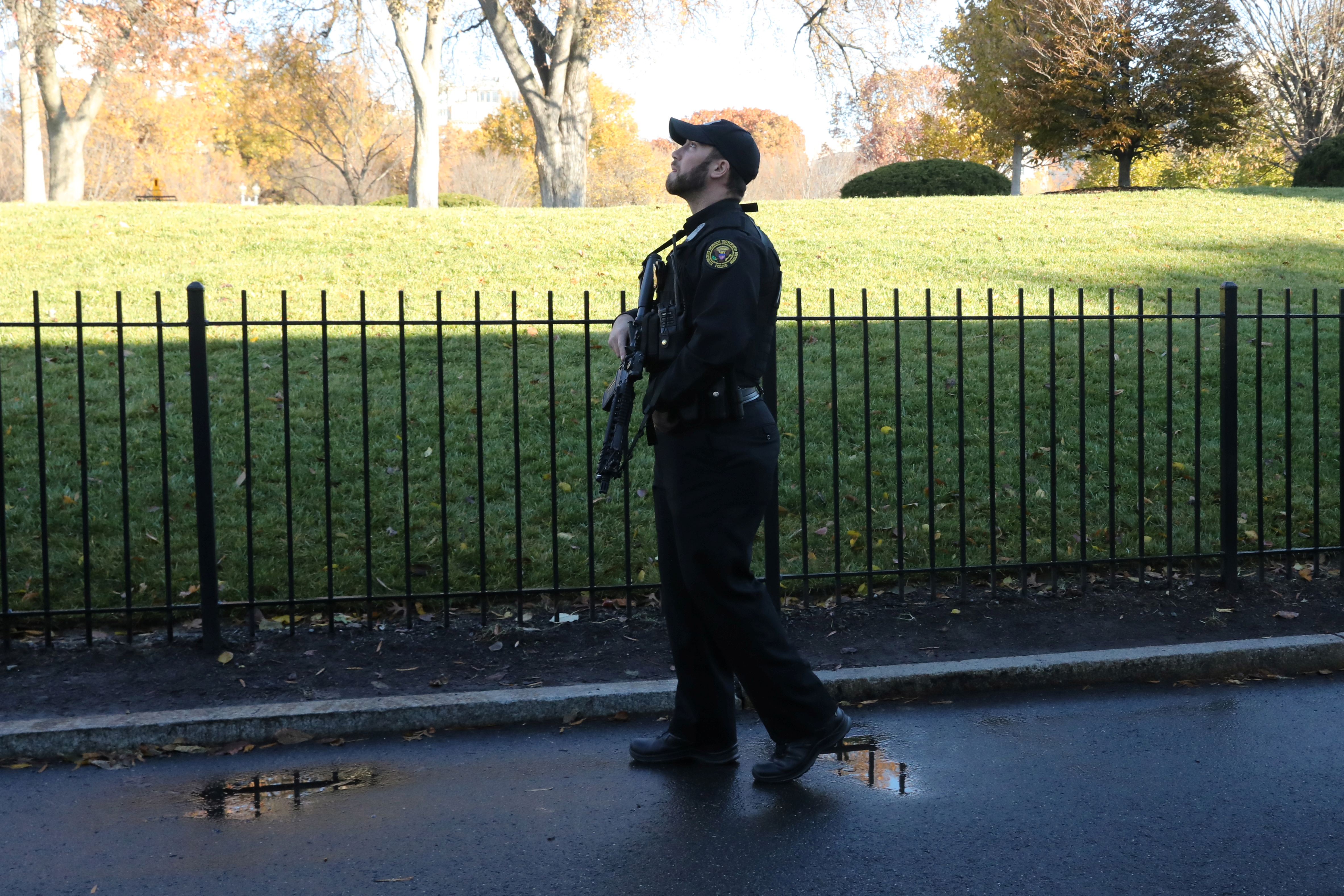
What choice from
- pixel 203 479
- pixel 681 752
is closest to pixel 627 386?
pixel 681 752

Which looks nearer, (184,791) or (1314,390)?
(184,791)

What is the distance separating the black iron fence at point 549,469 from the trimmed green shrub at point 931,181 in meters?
13.1

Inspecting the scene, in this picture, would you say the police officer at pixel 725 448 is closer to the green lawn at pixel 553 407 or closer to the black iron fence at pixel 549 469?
the black iron fence at pixel 549 469

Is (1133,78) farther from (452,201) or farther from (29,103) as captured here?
(29,103)

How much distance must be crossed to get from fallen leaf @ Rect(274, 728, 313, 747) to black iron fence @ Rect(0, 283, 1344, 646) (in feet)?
3.39

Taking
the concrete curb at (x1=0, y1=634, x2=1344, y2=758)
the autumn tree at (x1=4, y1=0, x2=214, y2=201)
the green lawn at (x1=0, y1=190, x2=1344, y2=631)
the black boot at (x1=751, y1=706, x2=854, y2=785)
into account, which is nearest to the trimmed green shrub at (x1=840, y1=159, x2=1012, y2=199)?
the green lawn at (x1=0, y1=190, x2=1344, y2=631)

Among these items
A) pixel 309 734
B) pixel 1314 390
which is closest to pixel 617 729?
pixel 309 734

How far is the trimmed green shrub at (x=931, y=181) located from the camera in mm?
23766

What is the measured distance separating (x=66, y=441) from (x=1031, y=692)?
6.52 m

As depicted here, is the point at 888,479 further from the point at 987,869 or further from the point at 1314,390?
the point at 987,869

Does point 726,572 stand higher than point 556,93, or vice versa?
point 556,93

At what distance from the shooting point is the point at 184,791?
4.19 meters

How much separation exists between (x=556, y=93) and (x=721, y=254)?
26.0 metres

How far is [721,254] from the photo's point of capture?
385 centimetres
